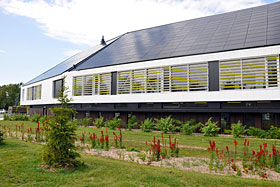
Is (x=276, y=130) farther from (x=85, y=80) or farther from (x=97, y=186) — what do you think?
(x=85, y=80)

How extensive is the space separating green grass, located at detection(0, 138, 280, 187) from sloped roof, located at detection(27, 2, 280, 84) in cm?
1290

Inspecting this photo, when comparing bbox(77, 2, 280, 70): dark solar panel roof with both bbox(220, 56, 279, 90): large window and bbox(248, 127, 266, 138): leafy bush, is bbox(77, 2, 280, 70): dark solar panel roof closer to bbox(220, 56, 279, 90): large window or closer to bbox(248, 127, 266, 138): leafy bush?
bbox(220, 56, 279, 90): large window

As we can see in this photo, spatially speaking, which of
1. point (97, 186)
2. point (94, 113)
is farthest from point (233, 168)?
point (94, 113)

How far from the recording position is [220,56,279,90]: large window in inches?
597

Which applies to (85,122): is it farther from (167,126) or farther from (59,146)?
(59,146)

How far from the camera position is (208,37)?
2039 cm

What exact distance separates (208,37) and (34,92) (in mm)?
29921

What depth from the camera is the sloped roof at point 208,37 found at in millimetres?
17127

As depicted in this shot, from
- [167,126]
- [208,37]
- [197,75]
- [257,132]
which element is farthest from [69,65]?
[257,132]

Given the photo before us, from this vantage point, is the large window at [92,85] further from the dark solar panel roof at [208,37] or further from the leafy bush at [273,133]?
the leafy bush at [273,133]

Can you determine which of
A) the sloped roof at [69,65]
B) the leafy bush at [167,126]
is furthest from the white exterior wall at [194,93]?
the sloped roof at [69,65]

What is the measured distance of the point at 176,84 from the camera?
18.6m

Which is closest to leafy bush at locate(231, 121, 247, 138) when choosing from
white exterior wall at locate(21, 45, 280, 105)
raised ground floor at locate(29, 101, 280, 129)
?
raised ground floor at locate(29, 101, 280, 129)

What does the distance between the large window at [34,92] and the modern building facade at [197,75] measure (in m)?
11.4
